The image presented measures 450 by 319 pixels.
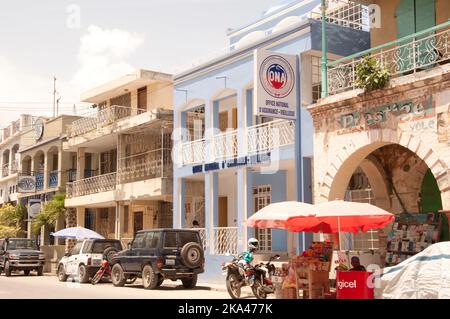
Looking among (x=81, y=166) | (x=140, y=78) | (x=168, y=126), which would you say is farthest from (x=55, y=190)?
(x=168, y=126)

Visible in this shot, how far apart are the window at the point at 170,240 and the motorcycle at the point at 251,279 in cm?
380

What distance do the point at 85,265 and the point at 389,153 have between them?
11.7 meters

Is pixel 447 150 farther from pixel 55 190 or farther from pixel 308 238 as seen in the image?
pixel 55 190

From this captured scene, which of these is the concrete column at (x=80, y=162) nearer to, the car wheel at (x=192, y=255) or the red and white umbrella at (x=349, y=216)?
the car wheel at (x=192, y=255)

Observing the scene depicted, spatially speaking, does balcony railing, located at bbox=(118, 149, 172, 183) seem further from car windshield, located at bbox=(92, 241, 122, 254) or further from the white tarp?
the white tarp

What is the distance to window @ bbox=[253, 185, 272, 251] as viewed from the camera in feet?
78.7

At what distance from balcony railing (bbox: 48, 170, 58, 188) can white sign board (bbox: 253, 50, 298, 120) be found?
23.3 metres

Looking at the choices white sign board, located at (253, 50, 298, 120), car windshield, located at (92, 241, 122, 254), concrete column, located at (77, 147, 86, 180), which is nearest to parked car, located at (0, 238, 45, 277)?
car windshield, located at (92, 241, 122, 254)

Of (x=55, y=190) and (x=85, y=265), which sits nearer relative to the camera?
(x=85, y=265)

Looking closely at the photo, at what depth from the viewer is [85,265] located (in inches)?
930

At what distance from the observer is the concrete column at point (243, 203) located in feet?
70.7

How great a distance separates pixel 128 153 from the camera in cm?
3275

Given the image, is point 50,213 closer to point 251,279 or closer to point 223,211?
point 223,211
